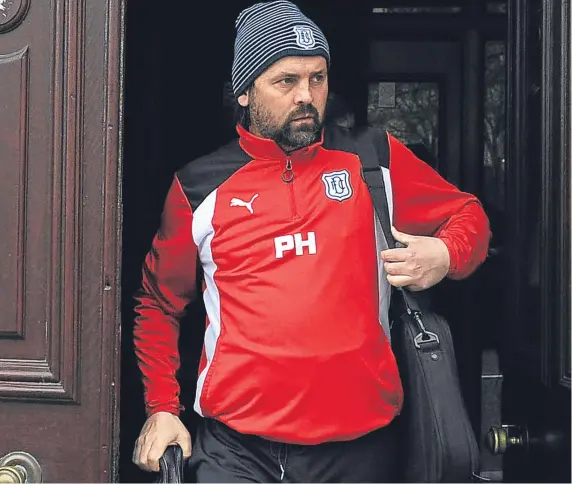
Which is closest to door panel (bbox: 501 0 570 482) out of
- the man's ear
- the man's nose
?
the man's nose

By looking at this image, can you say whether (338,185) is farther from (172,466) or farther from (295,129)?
(172,466)

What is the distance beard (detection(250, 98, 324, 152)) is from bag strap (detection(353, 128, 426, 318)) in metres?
0.15

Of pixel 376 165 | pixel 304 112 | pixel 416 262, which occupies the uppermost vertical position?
pixel 304 112

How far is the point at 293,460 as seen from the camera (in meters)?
2.48

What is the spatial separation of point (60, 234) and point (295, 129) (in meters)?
0.69

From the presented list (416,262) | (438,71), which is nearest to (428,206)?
(416,262)

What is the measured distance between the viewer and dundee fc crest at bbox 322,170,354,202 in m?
2.52

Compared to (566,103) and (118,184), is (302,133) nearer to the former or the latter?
(118,184)

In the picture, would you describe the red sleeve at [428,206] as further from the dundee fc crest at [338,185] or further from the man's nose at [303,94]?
→ the man's nose at [303,94]

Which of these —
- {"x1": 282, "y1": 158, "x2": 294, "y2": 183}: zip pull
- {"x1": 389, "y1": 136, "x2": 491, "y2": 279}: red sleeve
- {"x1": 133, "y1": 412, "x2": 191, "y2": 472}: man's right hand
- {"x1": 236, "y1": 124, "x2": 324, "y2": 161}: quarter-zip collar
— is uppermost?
{"x1": 236, "y1": 124, "x2": 324, "y2": 161}: quarter-zip collar

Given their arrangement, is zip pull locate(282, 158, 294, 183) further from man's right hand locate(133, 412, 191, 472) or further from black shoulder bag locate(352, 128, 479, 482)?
man's right hand locate(133, 412, 191, 472)

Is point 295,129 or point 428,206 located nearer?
point 295,129

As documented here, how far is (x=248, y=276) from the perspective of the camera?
98.4 inches

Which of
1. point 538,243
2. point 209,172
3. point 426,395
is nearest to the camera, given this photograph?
point 426,395
